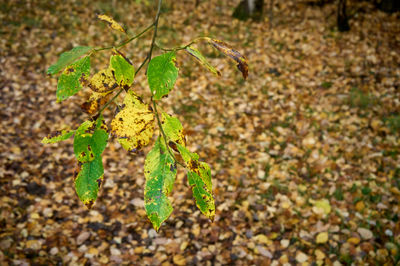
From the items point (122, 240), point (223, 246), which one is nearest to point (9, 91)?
point (122, 240)

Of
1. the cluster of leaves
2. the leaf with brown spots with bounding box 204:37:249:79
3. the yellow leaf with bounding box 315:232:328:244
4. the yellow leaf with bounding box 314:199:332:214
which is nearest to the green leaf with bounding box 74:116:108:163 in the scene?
the cluster of leaves

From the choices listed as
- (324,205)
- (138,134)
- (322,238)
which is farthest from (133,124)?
(324,205)

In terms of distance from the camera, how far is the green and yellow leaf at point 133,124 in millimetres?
630

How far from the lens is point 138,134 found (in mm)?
639

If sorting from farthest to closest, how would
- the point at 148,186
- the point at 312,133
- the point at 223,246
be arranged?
the point at 312,133 < the point at 223,246 < the point at 148,186

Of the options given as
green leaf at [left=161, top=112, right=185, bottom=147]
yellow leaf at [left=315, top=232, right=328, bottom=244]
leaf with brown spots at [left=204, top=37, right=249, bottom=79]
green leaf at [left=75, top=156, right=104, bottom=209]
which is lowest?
yellow leaf at [left=315, top=232, right=328, bottom=244]

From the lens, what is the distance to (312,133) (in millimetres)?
4195

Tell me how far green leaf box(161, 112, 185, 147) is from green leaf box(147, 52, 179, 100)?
9 cm

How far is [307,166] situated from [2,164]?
376 cm

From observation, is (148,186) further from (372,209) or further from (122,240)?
(372,209)

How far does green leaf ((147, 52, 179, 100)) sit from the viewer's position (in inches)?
24.7

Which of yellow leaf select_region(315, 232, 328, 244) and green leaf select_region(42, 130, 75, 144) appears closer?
green leaf select_region(42, 130, 75, 144)

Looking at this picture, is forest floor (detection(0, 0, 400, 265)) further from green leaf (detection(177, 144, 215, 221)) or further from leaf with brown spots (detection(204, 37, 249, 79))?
leaf with brown spots (detection(204, 37, 249, 79))

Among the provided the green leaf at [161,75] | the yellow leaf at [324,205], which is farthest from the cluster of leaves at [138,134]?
the yellow leaf at [324,205]
